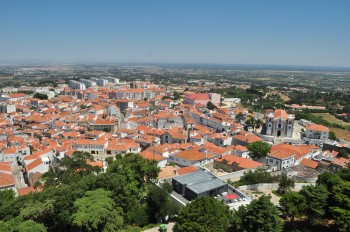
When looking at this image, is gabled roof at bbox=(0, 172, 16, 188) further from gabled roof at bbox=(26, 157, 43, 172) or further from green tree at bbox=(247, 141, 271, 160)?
green tree at bbox=(247, 141, 271, 160)

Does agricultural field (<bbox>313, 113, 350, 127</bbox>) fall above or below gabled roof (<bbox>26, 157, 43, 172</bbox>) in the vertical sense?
below

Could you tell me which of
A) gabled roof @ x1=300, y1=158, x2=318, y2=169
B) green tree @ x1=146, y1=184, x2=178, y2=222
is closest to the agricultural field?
gabled roof @ x1=300, y1=158, x2=318, y2=169

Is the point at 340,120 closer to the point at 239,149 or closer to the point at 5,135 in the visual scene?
the point at 239,149

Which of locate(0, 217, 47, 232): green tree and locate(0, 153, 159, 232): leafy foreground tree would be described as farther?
locate(0, 153, 159, 232): leafy foreground tree

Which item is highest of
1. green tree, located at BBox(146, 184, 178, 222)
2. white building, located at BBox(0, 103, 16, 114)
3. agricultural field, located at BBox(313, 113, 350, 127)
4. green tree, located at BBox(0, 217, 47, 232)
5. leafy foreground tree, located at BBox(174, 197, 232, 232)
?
leafy foreground tree, located at BBox(174, 197, 232, 232)

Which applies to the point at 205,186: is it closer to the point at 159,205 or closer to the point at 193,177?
the point at 193,177

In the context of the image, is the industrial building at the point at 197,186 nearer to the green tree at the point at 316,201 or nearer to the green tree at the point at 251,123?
the green tree at the point at 316,201
